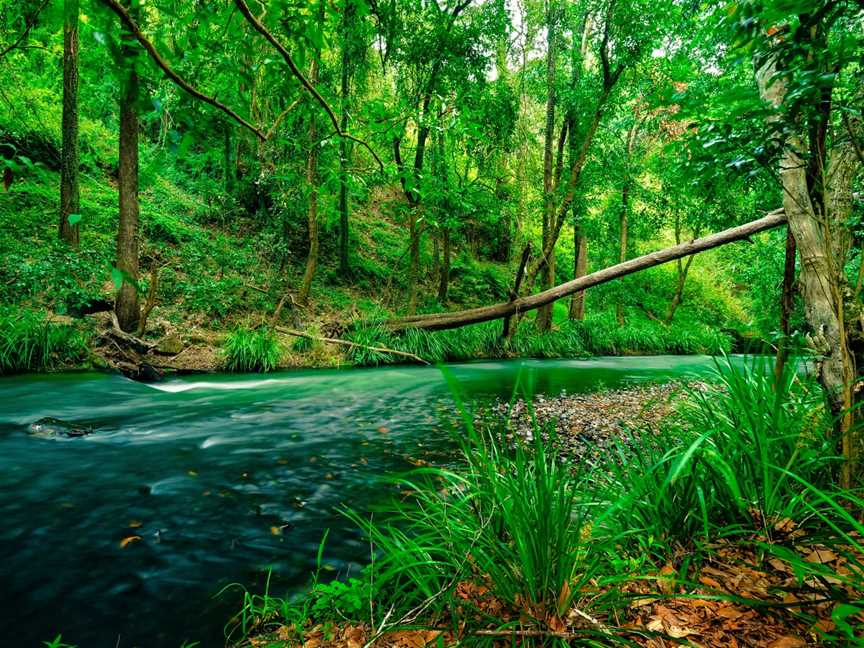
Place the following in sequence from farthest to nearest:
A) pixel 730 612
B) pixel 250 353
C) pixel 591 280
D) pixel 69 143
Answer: pixel 69 143, pixel 591 280, pixel 250 353, pixel 730 612

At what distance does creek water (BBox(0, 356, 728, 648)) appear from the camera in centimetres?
244

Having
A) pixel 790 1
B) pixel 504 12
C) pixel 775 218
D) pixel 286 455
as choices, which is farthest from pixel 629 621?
pixel 504 12

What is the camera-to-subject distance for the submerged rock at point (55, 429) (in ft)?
17.1

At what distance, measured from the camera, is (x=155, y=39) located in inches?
87.2

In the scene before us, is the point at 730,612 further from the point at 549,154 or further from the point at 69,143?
the point at 549,154

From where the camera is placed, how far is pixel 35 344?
8.25 m

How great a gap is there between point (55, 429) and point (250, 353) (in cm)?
522

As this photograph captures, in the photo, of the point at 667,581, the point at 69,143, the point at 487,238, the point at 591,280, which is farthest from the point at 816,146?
the point at 487,238

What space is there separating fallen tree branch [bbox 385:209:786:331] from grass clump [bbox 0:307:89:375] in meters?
7.06

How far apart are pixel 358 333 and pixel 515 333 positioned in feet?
18.4

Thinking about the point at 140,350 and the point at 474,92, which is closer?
the point at 140,350

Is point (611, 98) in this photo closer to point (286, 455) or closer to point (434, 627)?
point (286, 455)

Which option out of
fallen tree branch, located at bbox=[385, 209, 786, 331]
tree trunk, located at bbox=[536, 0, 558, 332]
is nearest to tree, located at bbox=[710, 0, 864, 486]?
fallen tree branch, located at bbox=[385, 209, 786, 331]

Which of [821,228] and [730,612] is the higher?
[821,228]
